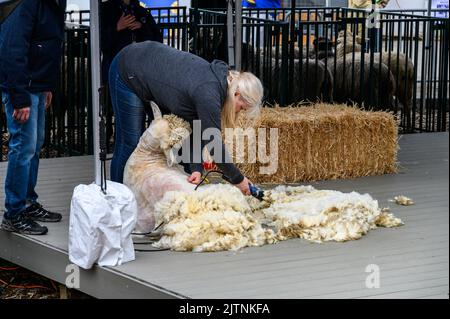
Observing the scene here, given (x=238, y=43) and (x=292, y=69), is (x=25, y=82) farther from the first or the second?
(x=292, y=69)

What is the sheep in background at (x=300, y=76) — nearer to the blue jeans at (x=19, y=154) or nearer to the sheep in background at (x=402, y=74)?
the sheep in background at (x=402, y=74)

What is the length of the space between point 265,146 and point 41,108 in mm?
2266

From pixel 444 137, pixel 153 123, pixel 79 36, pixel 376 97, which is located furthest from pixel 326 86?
pixel 153 123

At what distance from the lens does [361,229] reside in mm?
6426

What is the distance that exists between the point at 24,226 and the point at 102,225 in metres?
1.12

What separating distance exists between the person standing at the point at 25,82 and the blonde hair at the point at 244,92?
1266 millimetres

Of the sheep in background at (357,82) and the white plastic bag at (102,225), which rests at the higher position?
the sheep in background at (357,82)

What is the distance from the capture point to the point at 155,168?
662cm

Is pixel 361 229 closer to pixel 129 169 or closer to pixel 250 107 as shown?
pixel 250 107

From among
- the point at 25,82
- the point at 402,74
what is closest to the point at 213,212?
the point at 25,82

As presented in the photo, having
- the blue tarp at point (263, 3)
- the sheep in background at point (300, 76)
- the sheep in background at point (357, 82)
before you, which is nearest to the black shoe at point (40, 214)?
the sheep in background at point (300, 76)

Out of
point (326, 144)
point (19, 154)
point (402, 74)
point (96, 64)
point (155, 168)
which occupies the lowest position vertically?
point (326, 144)

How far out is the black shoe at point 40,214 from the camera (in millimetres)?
6844

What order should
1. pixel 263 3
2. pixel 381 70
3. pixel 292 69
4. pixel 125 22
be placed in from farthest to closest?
1. pixel 263 3
2. pixel 381 70
3. pixel 292 69
4. pixel 125 22
